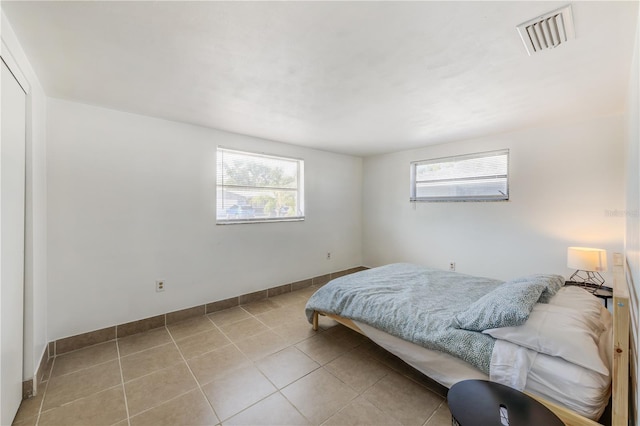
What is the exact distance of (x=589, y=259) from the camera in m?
2.50

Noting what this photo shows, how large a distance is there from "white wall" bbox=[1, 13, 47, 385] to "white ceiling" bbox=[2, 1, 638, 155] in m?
0.17

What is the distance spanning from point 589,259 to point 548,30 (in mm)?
2260

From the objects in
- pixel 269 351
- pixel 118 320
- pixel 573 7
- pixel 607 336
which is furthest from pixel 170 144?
pixel 607 336

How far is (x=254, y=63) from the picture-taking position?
173cm

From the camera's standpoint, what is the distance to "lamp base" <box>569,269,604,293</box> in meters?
2.68

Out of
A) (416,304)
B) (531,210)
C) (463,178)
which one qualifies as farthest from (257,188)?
(531,210)

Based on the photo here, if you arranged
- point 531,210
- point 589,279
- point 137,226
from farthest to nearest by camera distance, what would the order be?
point 531,210
point 589,279
point 137,226

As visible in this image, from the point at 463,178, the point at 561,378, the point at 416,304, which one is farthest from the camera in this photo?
the point at 463,178

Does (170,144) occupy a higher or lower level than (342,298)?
higher

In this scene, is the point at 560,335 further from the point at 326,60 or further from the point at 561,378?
the point at 326,60

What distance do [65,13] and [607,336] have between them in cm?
347

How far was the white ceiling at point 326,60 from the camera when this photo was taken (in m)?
1.29

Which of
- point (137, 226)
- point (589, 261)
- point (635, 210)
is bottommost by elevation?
point (589, 261)

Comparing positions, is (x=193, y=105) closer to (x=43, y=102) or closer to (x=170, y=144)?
(x=170, y=144)
